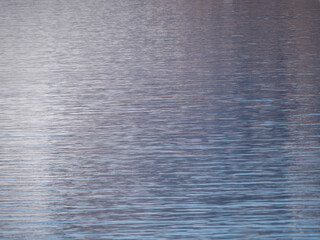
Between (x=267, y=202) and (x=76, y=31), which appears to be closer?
(x=267, y=202)

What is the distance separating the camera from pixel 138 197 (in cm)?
84

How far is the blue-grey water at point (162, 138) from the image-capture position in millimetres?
770

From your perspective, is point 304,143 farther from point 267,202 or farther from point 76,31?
point 76,31

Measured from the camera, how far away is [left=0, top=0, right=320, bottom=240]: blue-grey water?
0.77 metres

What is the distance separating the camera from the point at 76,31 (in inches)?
114

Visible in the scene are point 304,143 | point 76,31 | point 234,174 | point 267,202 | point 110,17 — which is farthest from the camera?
point 110,17

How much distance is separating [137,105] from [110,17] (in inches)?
87.7

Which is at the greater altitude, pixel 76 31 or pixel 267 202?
pixel 267 202

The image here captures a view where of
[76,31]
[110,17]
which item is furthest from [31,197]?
[110,17]

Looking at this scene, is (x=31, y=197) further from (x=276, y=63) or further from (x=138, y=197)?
(x=276, y=63)

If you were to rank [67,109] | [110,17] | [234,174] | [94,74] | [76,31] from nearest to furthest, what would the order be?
[234,174] < [67,109] < [94,74] < [76,31] < [110,17]

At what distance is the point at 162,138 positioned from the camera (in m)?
1.13

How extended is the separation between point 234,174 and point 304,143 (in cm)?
20

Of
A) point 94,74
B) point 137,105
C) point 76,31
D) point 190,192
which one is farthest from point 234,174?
point 76,31
